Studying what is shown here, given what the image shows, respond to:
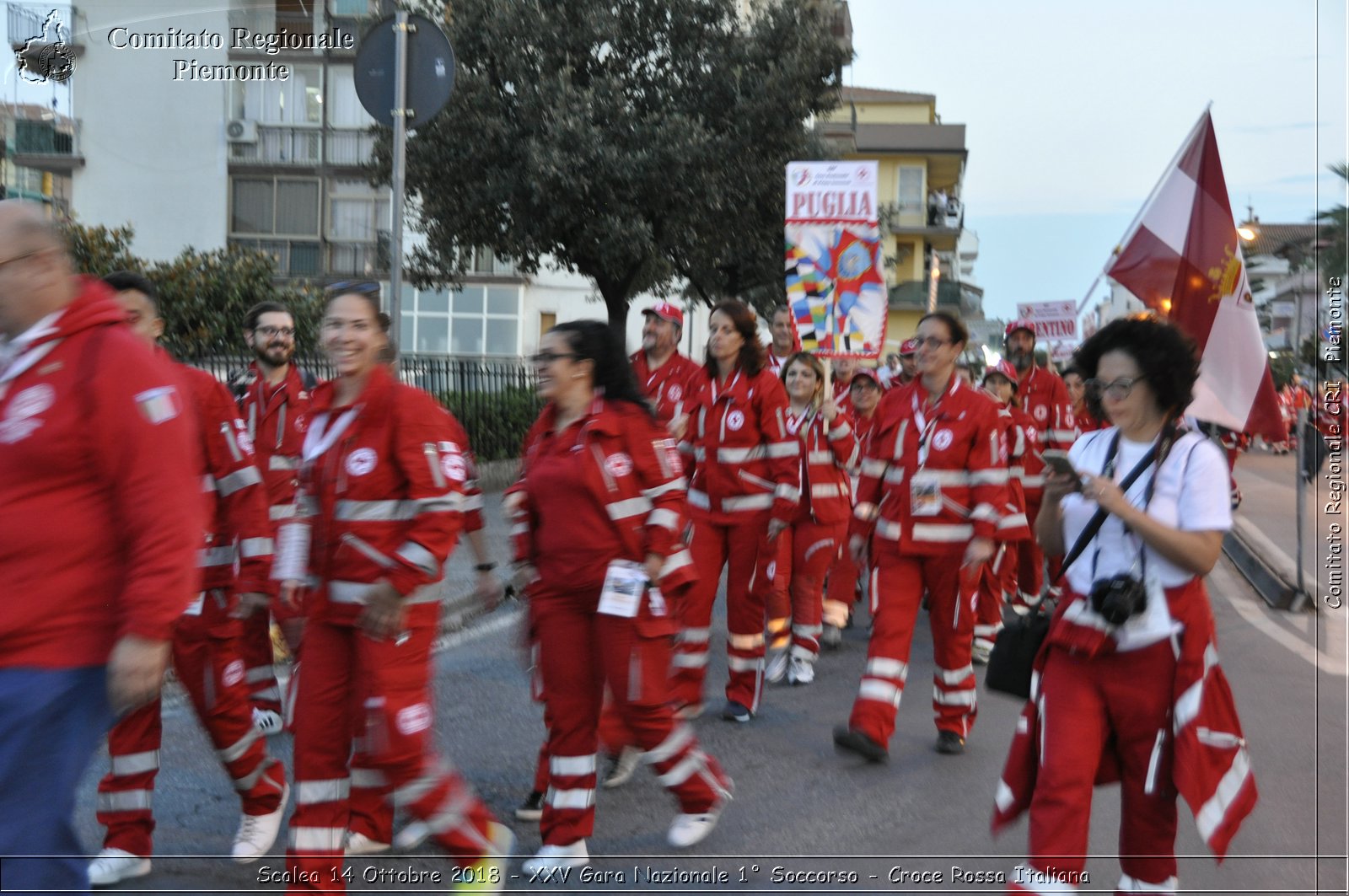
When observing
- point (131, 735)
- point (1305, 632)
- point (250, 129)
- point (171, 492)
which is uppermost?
point (250, 129)

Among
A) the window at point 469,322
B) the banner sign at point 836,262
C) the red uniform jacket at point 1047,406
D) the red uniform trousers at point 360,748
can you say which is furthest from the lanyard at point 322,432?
the window at point 469,322

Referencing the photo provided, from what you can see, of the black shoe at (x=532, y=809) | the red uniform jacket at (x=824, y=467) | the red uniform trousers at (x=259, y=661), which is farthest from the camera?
the red uniform jacket at (x=824, y=467)

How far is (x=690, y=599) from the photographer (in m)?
6.80

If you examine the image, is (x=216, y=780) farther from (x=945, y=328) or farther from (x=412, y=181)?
(x=412, y=181)

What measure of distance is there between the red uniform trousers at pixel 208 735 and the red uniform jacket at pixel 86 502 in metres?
1.79

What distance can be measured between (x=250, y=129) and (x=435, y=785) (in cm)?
3295

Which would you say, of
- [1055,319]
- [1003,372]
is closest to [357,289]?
[1003,372]

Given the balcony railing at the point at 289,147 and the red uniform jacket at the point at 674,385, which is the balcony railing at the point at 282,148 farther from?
the red uniform jacket at the point at 674,385

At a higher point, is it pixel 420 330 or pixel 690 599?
pixel 420 330

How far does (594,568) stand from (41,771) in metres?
2.16

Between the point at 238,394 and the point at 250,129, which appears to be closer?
the point at 238,394

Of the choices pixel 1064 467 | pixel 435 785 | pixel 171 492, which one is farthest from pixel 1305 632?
pixel 171 492

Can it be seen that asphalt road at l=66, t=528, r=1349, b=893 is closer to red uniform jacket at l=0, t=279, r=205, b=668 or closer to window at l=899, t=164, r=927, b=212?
red uniform jacket at l=0, t=279, r=205, b=668

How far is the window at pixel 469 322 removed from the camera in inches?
1481
